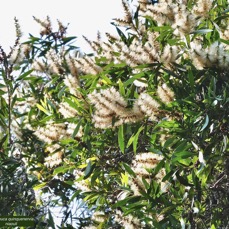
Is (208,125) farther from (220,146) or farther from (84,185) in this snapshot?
(84,185)

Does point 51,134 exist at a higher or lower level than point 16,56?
lower

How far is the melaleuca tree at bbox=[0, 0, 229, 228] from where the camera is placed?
7.39 ft

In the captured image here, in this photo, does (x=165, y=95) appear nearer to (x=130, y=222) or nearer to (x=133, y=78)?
(x=133, y=78)

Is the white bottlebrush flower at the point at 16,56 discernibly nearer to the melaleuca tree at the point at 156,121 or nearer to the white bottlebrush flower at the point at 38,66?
the melaleuca tree at the point at 156,121

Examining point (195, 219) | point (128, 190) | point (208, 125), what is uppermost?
point (208, 125)

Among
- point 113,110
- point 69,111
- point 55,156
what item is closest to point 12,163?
point 55,156

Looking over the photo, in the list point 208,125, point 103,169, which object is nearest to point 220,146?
point 208,125

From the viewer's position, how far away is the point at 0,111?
3.34m

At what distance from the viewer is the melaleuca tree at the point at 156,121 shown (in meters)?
2.25

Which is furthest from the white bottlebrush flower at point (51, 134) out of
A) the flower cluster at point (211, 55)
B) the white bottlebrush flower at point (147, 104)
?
the flower cluster at point (211, 55)

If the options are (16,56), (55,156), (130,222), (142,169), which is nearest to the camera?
(142,169)

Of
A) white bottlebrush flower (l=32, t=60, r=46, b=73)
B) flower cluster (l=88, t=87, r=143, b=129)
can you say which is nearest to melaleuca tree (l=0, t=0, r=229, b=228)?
flower cluster (l=88, t=87, r=143, b=129)

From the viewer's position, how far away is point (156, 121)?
249cm

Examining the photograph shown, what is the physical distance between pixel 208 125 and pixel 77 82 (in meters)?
0.70
